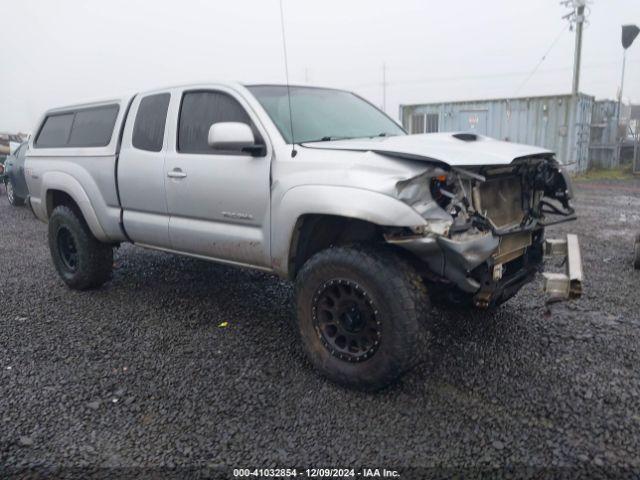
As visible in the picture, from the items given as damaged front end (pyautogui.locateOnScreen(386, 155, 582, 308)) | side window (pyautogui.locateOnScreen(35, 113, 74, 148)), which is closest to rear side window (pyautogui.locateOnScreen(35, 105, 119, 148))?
side window (pyautogui.locateOnScreen(35, 113, 74, 148))

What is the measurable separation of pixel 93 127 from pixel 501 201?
3.80m

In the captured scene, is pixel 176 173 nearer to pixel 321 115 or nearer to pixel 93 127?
pixel 321 115

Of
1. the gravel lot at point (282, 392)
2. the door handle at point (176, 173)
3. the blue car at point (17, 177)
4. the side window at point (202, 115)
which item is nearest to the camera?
the gravel lot at point (282, 392)

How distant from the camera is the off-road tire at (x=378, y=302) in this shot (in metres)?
2.86

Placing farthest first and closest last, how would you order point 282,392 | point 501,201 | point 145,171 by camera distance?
point 145,171
point 501,201
point 282,392

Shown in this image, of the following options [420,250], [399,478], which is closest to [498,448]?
[399,478]

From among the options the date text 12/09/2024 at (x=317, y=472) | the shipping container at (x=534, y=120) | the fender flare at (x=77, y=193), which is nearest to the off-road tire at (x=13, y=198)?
the fender flare at (x=77, y=193)

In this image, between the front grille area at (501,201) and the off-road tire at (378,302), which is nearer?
the off-road tire at (378,302)

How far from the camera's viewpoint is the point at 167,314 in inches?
178

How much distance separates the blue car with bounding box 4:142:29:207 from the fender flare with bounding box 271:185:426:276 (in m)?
9.36

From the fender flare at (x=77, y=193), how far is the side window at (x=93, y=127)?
0.36 meters

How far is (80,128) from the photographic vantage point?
5113 mm

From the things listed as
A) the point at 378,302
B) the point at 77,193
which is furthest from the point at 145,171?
the point at 378,302

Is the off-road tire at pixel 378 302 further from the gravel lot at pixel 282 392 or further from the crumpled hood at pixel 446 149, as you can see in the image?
the crumpled hood at pixel 446 149
